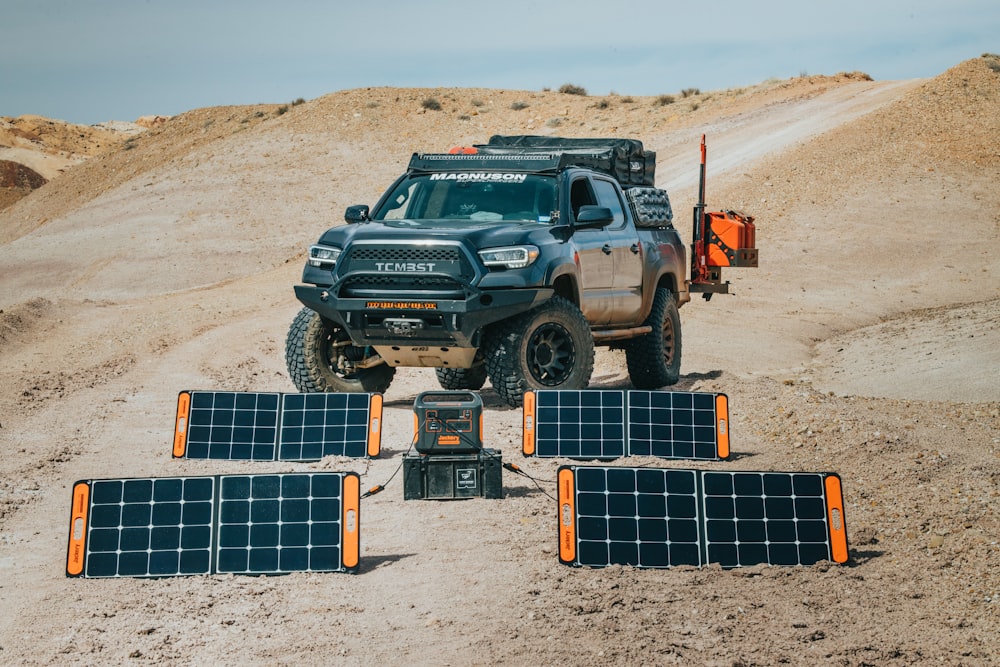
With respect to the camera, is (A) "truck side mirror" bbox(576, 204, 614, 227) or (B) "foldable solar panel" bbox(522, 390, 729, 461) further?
(A) "truck side mirror" bbox(576, 204, 614, 227)

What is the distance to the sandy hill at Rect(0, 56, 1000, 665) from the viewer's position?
638 cm

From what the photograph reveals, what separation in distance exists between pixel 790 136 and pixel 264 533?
125 ft

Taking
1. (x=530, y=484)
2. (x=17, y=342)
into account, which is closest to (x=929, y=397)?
(x=530, y=484)

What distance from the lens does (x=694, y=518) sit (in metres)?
7.46

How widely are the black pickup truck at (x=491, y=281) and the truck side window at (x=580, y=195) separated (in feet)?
0.06

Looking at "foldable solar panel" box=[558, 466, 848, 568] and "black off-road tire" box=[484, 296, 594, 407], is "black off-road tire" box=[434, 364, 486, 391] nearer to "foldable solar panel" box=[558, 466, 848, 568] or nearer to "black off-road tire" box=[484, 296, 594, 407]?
"black off-road tire" box=[484, 296, 594, 407]

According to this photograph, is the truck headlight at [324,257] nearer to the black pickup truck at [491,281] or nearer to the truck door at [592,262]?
the black pickup truck at [491,281]

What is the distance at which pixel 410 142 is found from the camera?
56.0 m

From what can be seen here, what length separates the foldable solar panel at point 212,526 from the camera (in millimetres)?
7289

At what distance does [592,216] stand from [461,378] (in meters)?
3.13

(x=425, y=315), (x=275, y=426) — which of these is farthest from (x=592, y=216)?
(x=275, y=426)

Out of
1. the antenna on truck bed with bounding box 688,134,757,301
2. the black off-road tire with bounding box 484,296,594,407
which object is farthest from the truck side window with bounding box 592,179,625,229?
the antenna on truck bed with bounding box 688,134,757,301

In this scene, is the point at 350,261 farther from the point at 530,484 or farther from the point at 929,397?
the point at 929,397

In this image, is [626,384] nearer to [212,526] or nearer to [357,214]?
[357,214]
